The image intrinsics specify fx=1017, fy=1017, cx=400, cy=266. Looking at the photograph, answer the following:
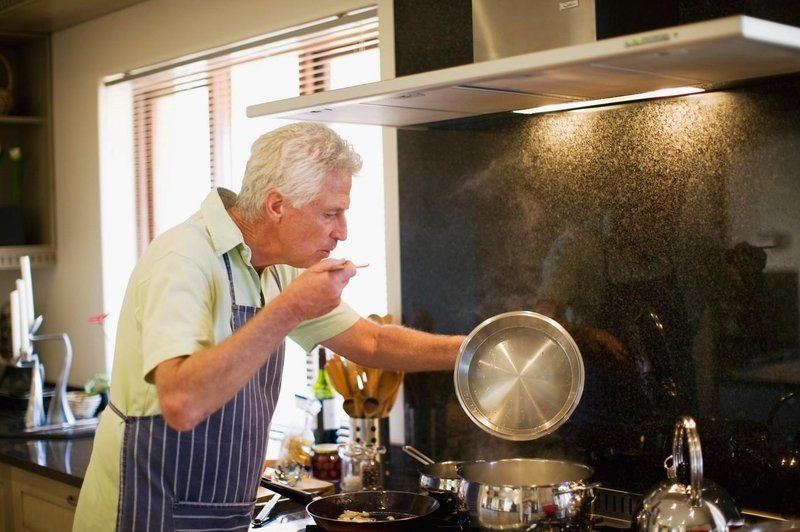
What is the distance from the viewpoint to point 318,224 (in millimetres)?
1877

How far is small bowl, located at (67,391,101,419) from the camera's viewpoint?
3.30 meters

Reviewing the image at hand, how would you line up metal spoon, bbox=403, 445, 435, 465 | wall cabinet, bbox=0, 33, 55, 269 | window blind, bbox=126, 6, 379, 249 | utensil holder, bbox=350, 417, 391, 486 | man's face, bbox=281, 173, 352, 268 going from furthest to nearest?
wall cabinet, bbox=0, 33, 55, 269, window blind, bbox=126, 6, 379, 249, utensil holder, bbox=350, 417, 391, 486, metal spoon, bbox=403, 445, 435, 465, man's face, bbox=281, 173, 352, 268

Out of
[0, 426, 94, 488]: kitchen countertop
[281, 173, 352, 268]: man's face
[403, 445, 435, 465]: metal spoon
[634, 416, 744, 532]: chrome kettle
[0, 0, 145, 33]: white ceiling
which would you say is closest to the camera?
[634, 416, 744, 532]: chrome kettle

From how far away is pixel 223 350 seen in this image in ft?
5.29

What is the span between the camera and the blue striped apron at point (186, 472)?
1876 millimetres

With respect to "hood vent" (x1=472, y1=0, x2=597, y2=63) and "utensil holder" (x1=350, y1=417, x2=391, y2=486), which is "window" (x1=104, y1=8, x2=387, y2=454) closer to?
"utensil holder" (x1=350, y1=417, x2=391, y2=486)

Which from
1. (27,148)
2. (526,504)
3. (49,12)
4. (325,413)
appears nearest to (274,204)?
(526,504)

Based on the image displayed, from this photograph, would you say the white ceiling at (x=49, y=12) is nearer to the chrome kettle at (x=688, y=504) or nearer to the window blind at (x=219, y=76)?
the window blind at (x=219, y=76)

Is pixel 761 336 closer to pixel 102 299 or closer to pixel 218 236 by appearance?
pixel 218 236

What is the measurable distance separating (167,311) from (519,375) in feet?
2.37

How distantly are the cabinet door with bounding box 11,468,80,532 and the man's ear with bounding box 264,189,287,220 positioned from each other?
1.14 m

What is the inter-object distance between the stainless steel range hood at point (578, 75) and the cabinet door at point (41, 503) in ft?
3.97

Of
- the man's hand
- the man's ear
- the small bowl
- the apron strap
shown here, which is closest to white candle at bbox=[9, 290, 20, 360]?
the small bowl

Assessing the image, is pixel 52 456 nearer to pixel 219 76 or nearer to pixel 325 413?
pixel 325 413
